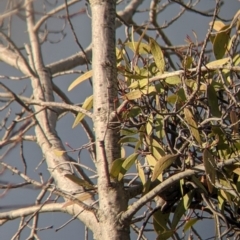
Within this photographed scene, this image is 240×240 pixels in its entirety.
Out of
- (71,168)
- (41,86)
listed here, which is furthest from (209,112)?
(41,86)

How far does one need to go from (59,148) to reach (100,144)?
357 millimetres

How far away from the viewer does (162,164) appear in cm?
83

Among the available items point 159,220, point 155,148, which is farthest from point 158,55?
point 159,220

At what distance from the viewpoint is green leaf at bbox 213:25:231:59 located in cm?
89

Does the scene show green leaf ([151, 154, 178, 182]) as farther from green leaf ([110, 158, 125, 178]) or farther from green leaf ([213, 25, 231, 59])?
green leaf ([213, 25, 231, 59])

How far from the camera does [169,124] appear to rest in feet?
3.09

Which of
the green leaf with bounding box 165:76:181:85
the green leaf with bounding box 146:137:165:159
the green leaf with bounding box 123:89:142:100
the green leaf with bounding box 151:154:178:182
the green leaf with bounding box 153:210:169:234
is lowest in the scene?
the green leaf with bounding box 153:210:169:234

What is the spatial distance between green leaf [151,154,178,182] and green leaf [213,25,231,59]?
186 mm

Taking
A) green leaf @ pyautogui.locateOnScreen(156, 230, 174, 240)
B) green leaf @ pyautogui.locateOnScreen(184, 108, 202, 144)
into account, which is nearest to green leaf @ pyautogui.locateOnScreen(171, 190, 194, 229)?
green leaf @ pyautogui.locateOnScreen(156, 230, 174, 240)

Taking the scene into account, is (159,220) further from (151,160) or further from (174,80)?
(174,80)

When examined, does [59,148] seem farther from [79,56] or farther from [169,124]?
[79,56]

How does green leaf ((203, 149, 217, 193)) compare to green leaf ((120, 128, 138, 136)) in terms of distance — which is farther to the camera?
green leaf ((120, 128, 138, 136))

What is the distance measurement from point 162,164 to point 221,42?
0.73ft

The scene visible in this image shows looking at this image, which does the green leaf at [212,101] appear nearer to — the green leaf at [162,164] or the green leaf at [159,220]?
the green leaf at [162,164]
